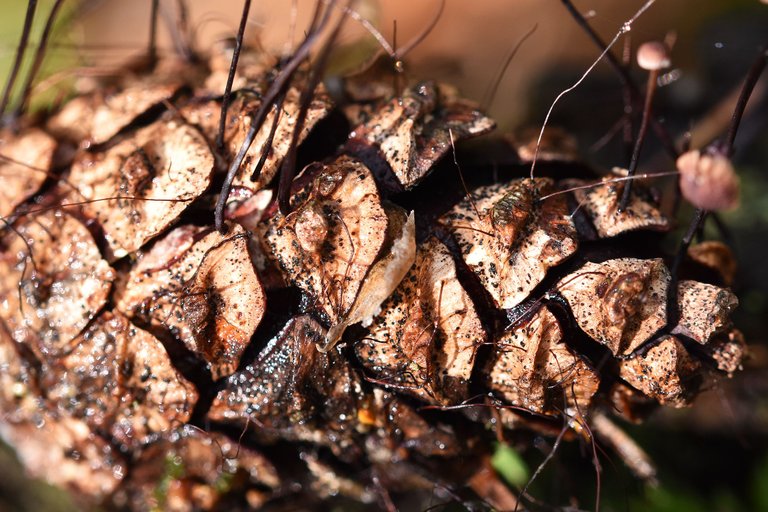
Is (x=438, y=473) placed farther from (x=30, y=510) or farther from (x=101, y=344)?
(x=30, y=510)

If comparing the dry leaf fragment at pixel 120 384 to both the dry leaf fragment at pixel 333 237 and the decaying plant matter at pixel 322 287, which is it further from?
the dry leaf fragment at pixel 333 237

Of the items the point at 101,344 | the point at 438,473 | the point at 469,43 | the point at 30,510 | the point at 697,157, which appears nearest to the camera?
the point at 697,157

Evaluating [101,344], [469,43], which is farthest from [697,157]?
[469,43]

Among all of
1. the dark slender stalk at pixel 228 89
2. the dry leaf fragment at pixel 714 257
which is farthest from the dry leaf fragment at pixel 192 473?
the dry leaf fragment at pixel 714 257

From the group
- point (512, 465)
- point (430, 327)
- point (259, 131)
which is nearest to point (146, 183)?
point (259, 131)

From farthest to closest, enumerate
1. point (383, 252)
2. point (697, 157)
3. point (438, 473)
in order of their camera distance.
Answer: point (438, 473) → point (383, 252) → point (697, 157)

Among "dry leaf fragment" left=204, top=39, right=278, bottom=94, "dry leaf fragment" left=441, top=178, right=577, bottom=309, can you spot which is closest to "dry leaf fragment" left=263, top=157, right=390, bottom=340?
"dry leaf fragment" left=441, top=178, right=577, bottom=309
